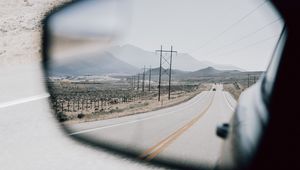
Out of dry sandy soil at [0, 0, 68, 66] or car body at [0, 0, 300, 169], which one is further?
dry sandy soil at [0, 0, 68, 66]

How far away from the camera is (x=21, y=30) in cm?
3212

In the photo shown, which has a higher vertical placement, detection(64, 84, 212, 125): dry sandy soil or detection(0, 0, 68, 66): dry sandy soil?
detection(0, 0, 68, 66): dry sandy soil

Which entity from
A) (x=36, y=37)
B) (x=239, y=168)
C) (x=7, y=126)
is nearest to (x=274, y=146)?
(x=239, y=168)

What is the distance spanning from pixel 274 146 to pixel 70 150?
16.1ft

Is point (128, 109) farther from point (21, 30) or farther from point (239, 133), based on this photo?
point (239, 133)

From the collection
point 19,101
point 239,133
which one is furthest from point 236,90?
point 239,133

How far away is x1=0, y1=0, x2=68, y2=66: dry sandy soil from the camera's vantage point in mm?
24453

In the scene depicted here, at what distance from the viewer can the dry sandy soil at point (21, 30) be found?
80.2 ft

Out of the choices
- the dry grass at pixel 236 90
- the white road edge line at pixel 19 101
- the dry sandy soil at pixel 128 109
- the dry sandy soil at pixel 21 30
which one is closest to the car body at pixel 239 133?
the white road edge line at pixel 19 101

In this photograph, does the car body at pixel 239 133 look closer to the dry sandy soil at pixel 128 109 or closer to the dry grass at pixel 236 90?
the dry sandy soil at pixel 128 109

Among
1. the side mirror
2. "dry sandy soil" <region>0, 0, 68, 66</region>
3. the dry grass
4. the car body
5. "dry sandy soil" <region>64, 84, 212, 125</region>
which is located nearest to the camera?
the car body

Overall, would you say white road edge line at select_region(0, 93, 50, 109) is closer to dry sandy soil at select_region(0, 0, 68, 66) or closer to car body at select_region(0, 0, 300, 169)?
car body at select_region(0, 0, 300, 169)

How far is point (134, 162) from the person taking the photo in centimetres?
521

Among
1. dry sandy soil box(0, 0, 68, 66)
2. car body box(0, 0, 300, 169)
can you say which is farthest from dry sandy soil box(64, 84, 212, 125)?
dry sandy soil box(0, 0, 68, 66)
